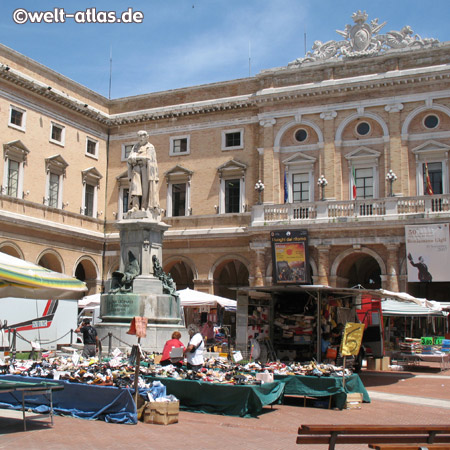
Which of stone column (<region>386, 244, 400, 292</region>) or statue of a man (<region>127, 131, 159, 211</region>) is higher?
statue of a man (<region>127, 131, 159, 211</region>)

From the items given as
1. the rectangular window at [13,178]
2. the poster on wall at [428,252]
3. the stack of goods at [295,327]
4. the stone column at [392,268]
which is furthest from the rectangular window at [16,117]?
the poster on wall at [428,252]

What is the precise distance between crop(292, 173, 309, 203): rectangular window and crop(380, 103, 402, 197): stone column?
4024mm

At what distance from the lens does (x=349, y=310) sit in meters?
19.1

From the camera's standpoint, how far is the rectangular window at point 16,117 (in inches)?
1248

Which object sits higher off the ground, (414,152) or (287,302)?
(414,152)

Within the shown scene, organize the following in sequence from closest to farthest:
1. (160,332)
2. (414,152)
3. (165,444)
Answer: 1. (165,444)
2. (160,332)
3. (414,152)

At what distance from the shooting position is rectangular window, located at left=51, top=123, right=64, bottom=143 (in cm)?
3428

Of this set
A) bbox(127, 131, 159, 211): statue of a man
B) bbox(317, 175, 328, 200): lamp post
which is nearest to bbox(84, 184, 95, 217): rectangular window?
bbox(317, 175, 328, 200): lamp post

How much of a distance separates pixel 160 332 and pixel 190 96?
23.2m

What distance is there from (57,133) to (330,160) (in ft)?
47.9

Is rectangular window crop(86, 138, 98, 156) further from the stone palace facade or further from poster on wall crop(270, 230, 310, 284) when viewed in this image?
poster on wall crop(270, 230, 310, 284)

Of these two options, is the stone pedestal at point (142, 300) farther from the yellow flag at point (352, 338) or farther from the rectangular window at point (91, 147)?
the rectangular window at point (91, 147)

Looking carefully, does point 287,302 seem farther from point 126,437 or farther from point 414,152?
point 414,152

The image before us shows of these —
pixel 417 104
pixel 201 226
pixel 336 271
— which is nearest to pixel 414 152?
pixel 417 104
